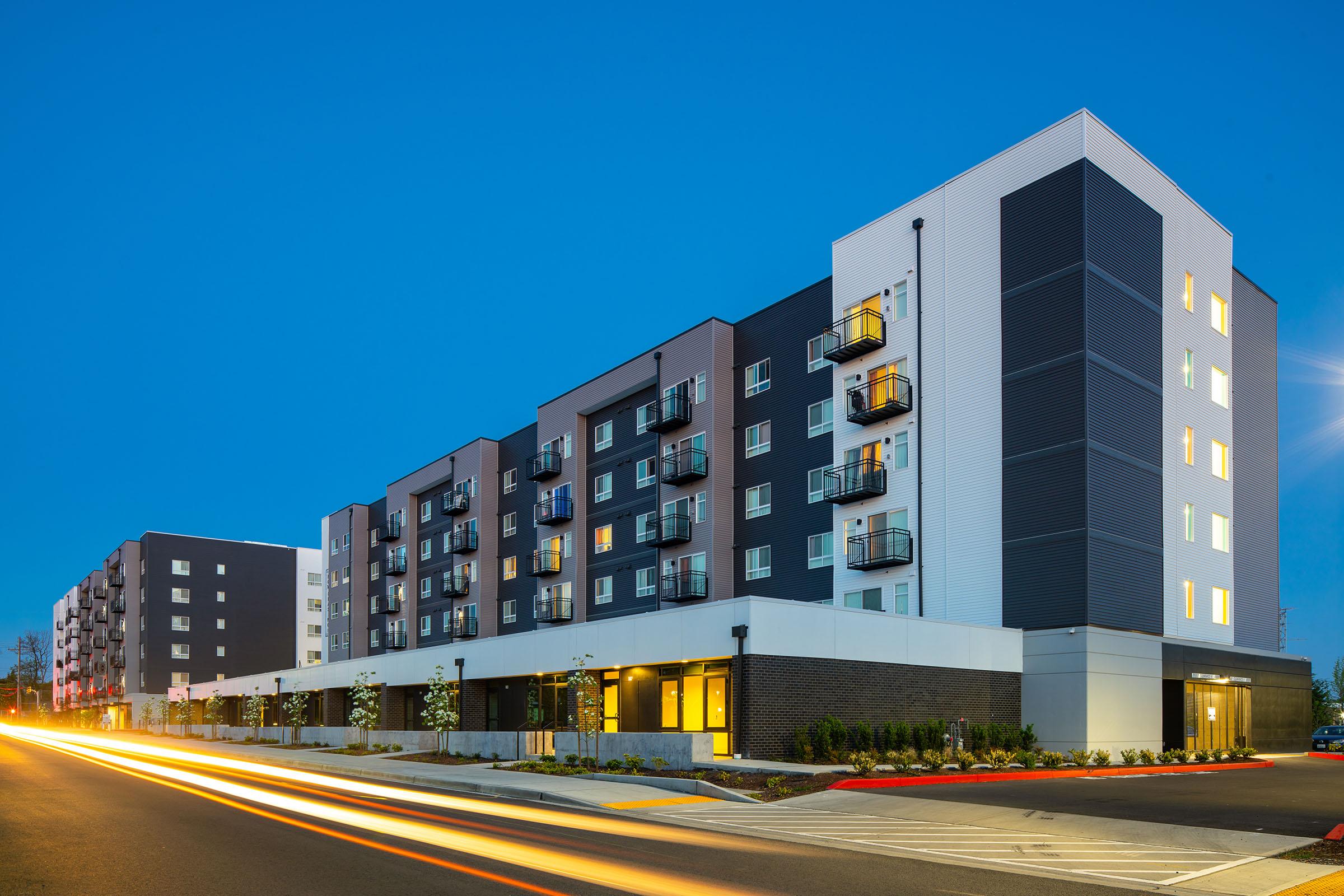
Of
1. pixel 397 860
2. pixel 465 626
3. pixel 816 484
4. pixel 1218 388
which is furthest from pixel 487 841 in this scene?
pixel 465 626

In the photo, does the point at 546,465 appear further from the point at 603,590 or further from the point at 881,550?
the point at 881,550

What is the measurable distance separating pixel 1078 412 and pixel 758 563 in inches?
646

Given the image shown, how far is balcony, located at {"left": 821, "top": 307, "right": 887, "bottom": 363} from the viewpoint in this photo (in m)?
41.2

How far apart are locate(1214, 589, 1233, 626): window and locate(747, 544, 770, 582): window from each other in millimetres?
18182

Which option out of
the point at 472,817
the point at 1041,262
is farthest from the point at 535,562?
the point at 472,817

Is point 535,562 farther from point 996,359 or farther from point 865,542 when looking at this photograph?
point 996,359

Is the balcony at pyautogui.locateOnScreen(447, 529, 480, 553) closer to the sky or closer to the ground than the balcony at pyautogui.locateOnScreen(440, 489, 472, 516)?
closer to the ground

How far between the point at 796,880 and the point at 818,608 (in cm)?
1936

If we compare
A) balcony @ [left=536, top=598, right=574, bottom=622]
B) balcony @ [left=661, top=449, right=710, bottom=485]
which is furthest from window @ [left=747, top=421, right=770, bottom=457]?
balcony @ [left=536, top=598, right=574, bottom=622]

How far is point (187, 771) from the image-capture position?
3297cm

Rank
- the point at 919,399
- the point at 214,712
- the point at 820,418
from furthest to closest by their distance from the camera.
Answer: the point at 214,712, the point at 820,418, the point at 919,399

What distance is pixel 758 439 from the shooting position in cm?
4688

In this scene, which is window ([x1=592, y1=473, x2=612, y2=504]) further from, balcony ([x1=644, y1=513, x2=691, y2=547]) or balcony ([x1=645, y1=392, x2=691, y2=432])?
balcony ([x1=645, y1=392, x2=691, y2=432])

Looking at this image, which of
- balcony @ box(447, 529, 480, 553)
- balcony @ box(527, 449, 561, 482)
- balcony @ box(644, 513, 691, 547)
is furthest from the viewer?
balcony @ box(447, 529, 480, 553)
